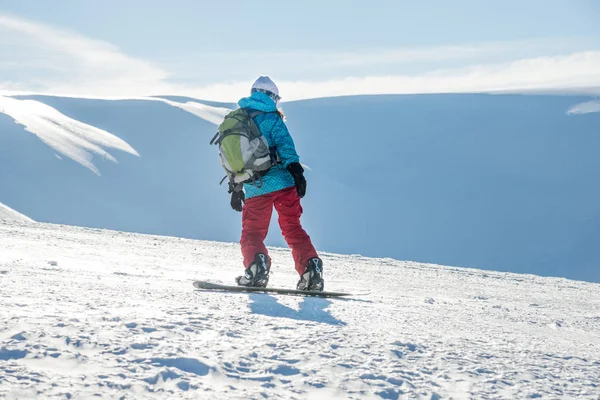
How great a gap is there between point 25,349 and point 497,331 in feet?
6.47

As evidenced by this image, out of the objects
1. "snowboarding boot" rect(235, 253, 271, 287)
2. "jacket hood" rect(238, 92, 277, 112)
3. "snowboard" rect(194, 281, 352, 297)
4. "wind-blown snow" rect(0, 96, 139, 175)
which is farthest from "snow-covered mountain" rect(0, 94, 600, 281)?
"snowboard" rect(194, 281, 352, 297)

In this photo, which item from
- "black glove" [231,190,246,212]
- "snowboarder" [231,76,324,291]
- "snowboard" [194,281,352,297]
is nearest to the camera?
"snowboard" [194,281,352,297]

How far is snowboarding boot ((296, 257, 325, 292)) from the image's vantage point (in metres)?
→ 3.77

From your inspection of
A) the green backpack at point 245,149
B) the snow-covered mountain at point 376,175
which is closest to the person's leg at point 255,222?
the green backpack at point 245,149

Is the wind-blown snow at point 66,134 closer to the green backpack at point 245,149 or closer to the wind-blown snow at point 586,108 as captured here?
the green backpack at point 245,149

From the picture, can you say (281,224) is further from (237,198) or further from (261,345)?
(261,345)

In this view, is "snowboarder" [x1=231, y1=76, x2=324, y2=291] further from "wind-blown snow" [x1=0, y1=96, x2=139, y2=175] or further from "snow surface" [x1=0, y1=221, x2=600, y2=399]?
"wind-blown snow" [x1=0, y1=96, x2=139, y2=175]

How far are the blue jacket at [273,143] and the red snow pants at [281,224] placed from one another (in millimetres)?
45

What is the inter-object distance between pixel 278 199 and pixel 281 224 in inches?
6.3

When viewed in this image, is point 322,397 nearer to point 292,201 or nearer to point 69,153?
point 292,201

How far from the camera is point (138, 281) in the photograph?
11.6ft

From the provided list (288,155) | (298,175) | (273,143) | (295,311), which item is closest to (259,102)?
(273,143)

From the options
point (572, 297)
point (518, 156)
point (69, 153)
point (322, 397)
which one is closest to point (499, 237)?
point (518, 156)

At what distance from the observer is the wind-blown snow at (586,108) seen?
45094mm
